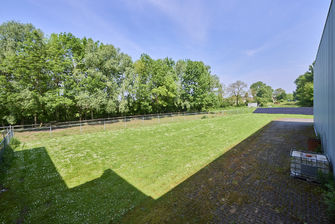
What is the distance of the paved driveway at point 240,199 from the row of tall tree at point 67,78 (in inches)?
725

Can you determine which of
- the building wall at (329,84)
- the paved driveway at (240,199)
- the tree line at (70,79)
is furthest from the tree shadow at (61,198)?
the tree line at (70,79)

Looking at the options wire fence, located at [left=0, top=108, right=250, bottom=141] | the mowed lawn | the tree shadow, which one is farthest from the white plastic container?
wire fence, located at [left=0, top=108, right=250, bottom=141]

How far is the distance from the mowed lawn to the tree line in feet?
33.8

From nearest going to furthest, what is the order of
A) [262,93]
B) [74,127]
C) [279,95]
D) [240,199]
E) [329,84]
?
[240,199] → [329,84] → [74,127] → [262,93] → [279,95]

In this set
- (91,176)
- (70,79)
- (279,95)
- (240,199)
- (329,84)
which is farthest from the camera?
(279,95)

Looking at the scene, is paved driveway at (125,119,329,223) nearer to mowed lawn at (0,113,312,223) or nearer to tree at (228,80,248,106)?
mowed lawn at (0,113,312,223)

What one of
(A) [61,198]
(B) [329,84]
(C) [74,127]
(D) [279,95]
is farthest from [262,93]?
(A) [61,198]

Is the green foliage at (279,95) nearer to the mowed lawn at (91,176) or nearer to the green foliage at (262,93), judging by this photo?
the green foliage at (262,93)

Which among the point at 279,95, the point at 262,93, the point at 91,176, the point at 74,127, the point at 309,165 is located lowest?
the point at 91,176

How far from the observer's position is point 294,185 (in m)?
4.50

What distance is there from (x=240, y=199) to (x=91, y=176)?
217 inches

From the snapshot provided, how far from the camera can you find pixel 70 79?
18781mm

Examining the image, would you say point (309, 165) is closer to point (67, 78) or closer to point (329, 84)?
point (329, 84)

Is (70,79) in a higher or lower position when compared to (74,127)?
higher
